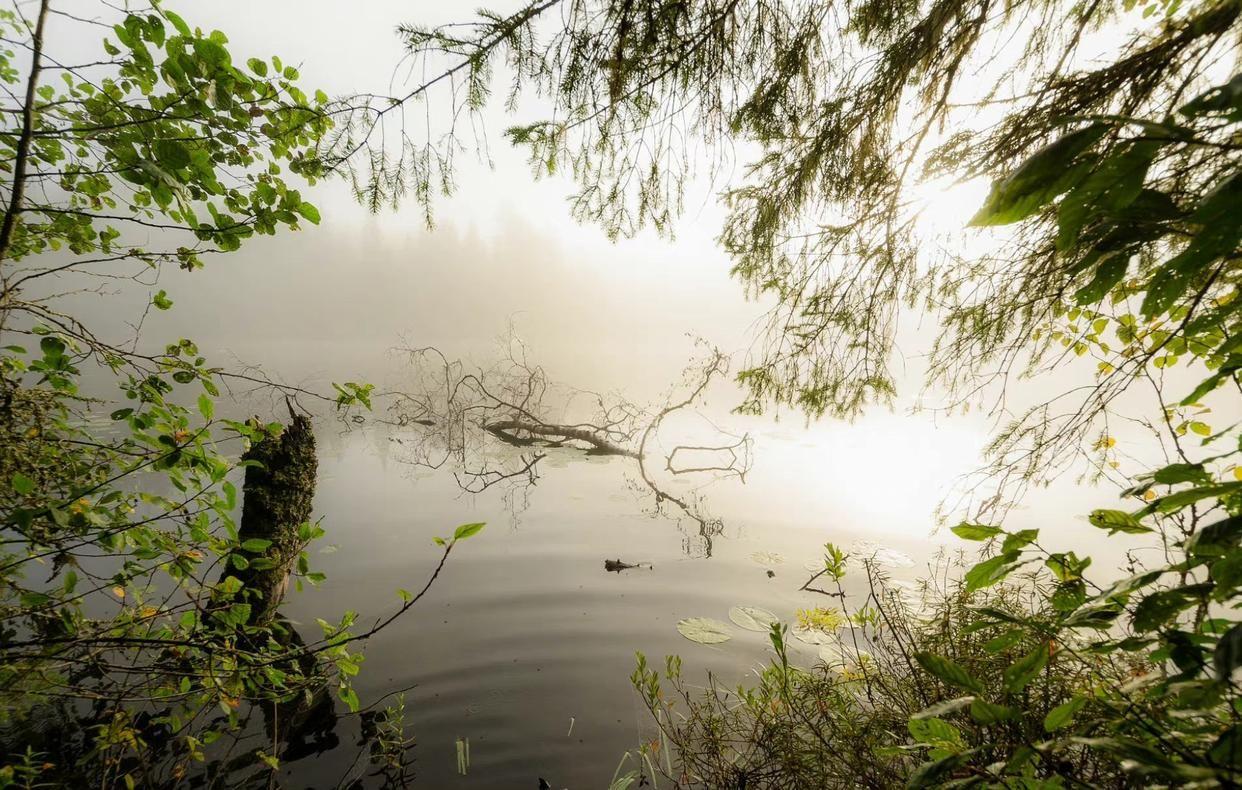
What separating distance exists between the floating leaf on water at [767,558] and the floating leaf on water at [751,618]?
130 centimetres

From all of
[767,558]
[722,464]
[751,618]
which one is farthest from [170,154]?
[722,464]

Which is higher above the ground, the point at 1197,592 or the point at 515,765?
the point at 1197,592

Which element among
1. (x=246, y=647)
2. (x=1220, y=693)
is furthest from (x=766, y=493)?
(x=1220, y=693)

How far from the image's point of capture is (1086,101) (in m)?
1.96

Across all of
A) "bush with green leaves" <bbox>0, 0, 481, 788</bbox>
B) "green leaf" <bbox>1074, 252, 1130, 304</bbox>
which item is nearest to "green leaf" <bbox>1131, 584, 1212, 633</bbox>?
"green leaf" <bbox>1074, 252, 1130, 304</bbox>

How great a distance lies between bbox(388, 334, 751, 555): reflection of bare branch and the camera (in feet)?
28.0

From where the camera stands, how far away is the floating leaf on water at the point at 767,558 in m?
6.22

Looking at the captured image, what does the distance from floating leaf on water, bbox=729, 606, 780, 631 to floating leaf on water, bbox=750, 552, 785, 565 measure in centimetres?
130

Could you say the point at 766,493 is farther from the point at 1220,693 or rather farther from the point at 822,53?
the point at 1220,693

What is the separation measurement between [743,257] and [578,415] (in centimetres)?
1222

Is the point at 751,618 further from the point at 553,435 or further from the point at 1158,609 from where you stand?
the point at 553,435

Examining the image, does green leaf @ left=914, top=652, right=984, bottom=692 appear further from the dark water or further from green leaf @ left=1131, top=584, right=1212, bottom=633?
the dark water

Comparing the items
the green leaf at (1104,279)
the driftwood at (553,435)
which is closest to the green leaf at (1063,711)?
the green leaf at (1104,279)

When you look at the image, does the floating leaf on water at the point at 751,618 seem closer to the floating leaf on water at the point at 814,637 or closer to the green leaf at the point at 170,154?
the floating leaf on water at the point at 814,637
